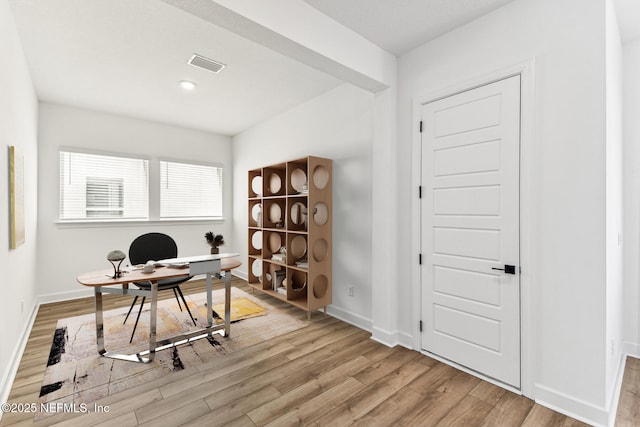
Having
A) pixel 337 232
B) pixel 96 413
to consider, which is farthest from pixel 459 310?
pixel 96 413

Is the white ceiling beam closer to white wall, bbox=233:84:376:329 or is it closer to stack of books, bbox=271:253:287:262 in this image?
white wall, bbox=233:84:376:329

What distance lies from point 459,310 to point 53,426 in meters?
2.80

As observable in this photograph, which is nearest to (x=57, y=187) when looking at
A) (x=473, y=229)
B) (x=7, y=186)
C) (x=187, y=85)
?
(x=7, y=186)

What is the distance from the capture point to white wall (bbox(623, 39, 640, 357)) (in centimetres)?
247

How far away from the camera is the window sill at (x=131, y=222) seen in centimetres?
423

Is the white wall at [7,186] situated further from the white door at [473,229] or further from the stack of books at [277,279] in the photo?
the white door at [473,229]

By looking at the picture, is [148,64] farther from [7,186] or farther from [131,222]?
[131,222]

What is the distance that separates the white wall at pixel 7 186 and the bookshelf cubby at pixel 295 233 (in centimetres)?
238

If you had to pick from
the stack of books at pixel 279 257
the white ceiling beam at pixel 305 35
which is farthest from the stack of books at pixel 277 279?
the white ceiling beam at pixel 305 35

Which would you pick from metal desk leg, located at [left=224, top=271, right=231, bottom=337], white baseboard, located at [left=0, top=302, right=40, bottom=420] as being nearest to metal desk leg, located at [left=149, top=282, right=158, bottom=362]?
metal desk leg, located at [left=224, top=271, right=231, bottom=337]

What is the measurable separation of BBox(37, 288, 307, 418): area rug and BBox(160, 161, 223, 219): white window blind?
1855 mm

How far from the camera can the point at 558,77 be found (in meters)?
1.87

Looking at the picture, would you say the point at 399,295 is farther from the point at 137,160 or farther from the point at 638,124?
the point at 137,160

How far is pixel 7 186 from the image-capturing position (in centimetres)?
221
